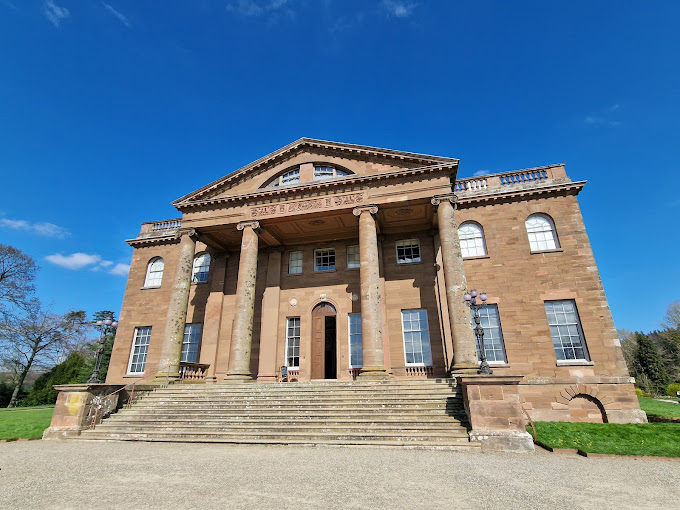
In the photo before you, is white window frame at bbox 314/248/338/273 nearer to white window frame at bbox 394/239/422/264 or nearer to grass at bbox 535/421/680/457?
white window frame at bbox 394/239/422/264

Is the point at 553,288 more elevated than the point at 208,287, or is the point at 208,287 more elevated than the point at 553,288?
the point at 208,287

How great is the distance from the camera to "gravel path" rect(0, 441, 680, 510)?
4.84m

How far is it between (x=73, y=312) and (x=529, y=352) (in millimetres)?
41146

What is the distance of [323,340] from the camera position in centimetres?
1925

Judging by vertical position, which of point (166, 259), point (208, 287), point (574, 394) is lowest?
Answer: point (574, 394)

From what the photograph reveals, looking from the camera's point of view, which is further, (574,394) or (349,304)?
(349,304)

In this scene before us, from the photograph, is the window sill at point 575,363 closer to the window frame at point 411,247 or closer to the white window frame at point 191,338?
the window frame at point 411,247

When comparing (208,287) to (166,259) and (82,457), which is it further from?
(82,457)

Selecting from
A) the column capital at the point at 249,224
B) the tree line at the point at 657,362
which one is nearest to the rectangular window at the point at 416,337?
the column capital at the point at 249,224

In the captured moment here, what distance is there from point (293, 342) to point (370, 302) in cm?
655

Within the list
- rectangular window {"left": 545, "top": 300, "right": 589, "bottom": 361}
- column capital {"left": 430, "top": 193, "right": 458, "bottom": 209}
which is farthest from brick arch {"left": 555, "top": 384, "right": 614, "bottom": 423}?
column capital {"left": 430, "top": 193, "right": 458, "bottom": 209}

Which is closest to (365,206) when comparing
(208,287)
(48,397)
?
(208,287)

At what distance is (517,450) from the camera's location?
347 inches

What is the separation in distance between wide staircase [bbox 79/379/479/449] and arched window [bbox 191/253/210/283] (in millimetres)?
9064
